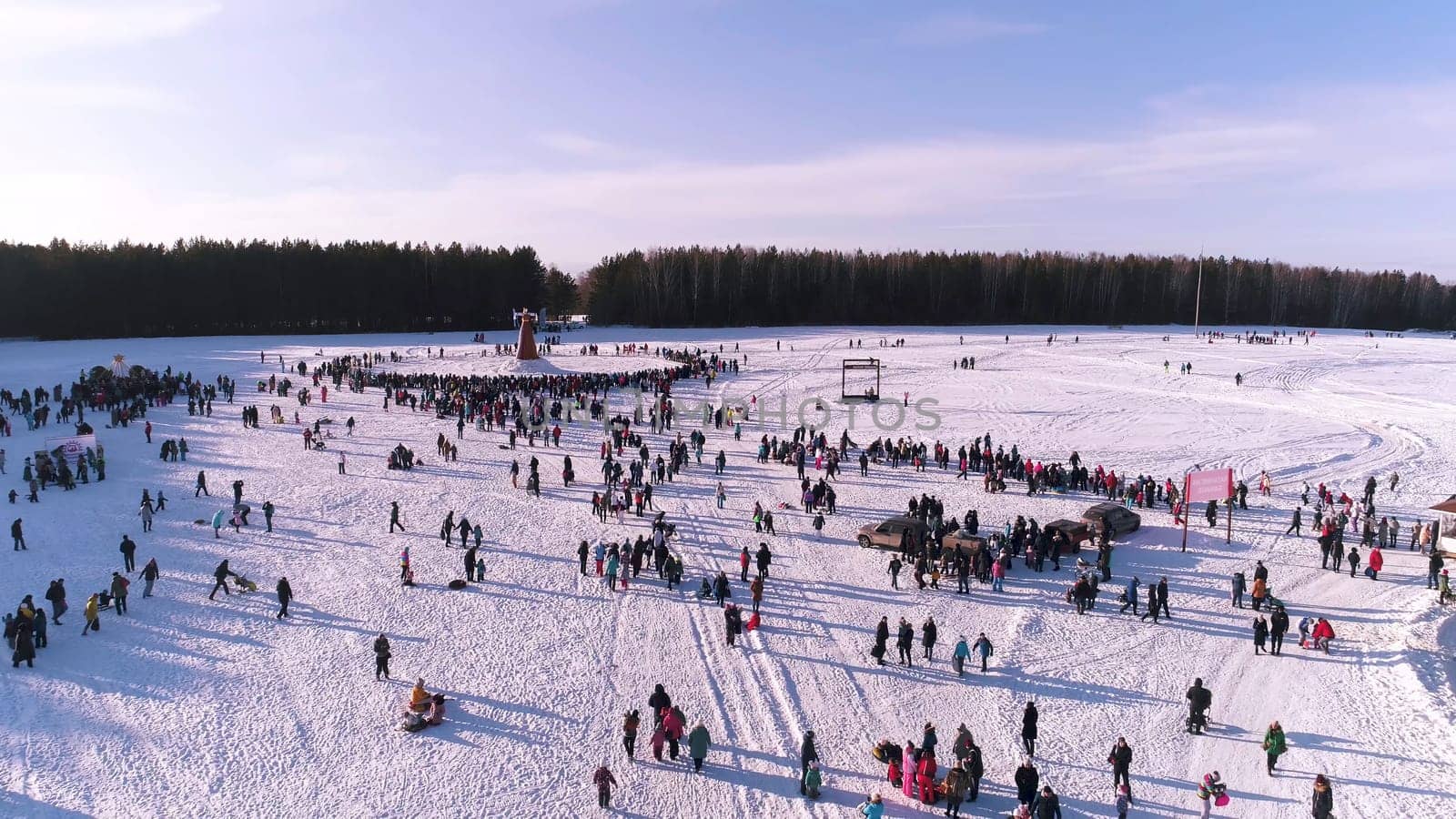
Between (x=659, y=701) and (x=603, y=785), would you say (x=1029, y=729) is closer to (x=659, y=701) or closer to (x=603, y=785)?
(x=659, y=701)

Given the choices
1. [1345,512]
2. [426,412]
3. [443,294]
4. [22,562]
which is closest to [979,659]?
[1345,512]

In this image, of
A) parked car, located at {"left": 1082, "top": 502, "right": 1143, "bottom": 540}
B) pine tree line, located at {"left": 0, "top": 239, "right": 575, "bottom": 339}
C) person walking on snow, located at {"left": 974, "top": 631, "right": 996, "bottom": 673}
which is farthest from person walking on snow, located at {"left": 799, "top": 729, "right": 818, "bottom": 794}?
pine tree line, located at {"left": 0, "top": 239, "right": 575, "bottom": 339}

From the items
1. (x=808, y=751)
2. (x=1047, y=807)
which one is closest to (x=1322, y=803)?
(x=1047, y=807)

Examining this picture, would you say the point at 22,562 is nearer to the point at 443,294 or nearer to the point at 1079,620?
the point at 1079,620

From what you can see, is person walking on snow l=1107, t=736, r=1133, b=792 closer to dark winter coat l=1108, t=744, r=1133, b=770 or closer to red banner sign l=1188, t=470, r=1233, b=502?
dark winter coat l=1108, t=744, r=1133, b=770

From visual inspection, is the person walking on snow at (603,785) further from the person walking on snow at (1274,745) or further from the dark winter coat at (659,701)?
the person walking on snow at (1274,745)

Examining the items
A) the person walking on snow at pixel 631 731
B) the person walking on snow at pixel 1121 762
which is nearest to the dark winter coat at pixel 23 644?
the person walking on snow at pixel 631 731

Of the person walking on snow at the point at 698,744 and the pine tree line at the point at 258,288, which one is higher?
the pine tree line at the point at 258,288
